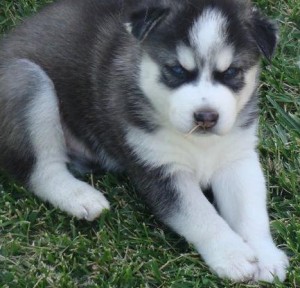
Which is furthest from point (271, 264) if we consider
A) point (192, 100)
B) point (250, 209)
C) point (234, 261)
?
point (192, 100)

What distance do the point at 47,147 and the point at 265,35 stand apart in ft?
5.35

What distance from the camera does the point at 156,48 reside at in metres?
4.84

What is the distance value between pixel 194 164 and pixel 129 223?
55cm

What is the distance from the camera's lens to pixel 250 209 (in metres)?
5.03

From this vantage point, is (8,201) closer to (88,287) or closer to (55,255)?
(55,255)

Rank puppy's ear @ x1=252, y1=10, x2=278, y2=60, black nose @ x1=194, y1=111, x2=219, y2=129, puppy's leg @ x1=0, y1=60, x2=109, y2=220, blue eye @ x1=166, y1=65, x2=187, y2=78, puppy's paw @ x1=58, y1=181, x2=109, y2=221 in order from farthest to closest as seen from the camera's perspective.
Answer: puppy's leg @ x1=0, y1=60, x2=109, y2=220 < puppy's paw @ x1=58, y1=181, x2=109, y2=221 < puppy's ear @ x1=252, y1=10, x2=278, y2=60 < blue eye @ x1=166, y1=65, x2=187, y2=78 < black nose @ x1=194, y1=111, x2=219, y2=129

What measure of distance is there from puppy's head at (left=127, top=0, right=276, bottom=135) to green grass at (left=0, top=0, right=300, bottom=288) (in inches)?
28.1

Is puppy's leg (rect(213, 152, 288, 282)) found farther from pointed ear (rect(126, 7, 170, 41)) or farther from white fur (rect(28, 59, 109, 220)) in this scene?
pointed ear (rect(126, 7, 170, 41))

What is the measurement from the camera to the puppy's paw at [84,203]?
5137 mm

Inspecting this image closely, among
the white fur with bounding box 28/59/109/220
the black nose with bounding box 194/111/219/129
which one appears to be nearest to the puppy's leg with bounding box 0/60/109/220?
the white fur with bounding box 28/59/109/220

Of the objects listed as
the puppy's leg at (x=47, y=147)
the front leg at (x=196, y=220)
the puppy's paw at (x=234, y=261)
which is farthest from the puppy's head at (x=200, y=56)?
the puppy's leg at (x=47, y=147)

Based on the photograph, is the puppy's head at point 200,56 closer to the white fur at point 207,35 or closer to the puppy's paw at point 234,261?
the white fur at point 207,35

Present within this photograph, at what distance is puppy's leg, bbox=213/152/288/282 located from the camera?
4758 millimetres

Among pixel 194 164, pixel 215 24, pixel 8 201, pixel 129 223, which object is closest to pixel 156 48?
pixel 215 24
